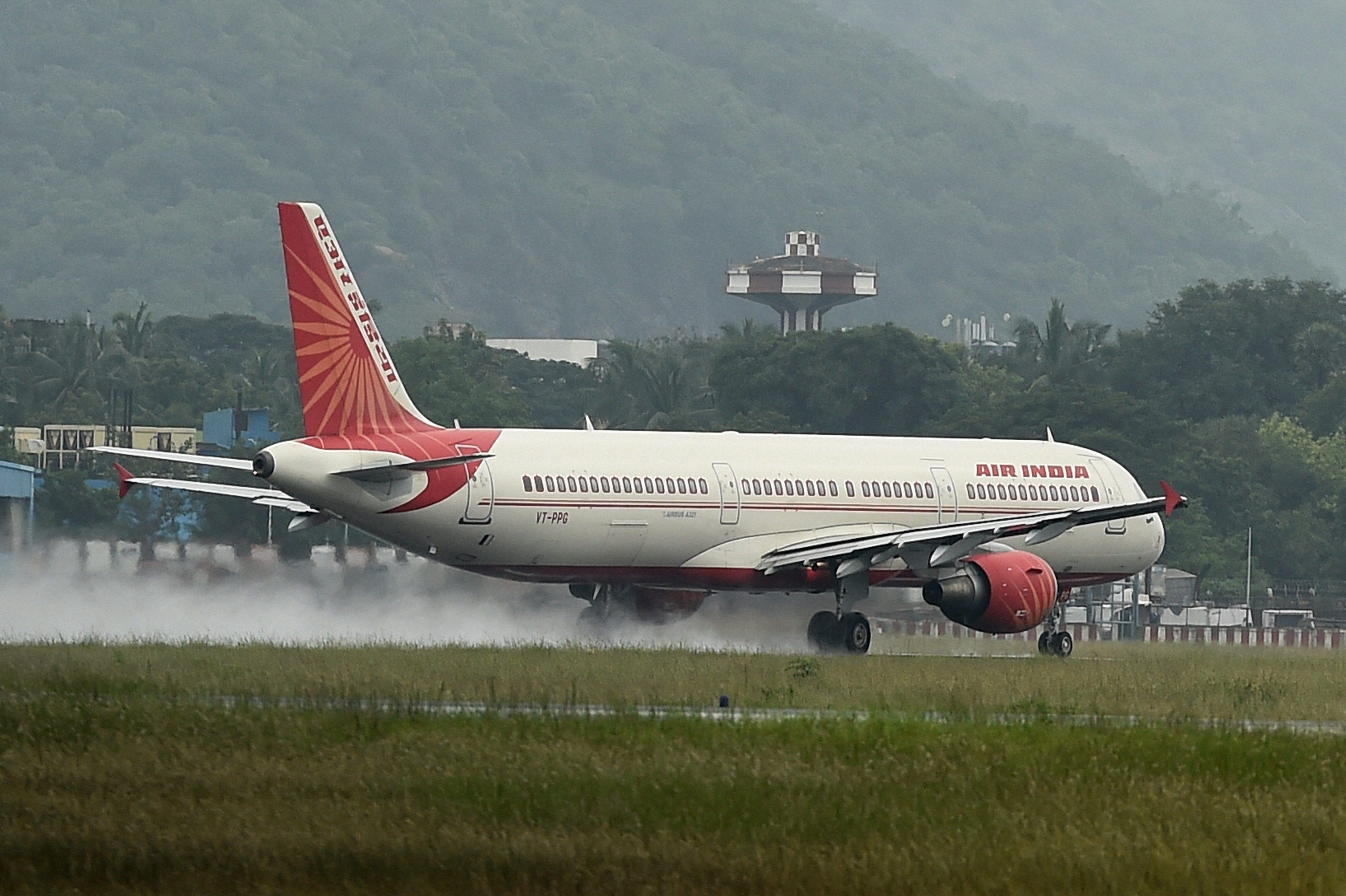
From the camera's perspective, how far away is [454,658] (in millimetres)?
34438

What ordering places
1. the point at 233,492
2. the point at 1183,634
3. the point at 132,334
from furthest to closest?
the point at 132,334, the point at 1183,634, the point at 233,492

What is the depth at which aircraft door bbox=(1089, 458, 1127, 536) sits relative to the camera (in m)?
47.1

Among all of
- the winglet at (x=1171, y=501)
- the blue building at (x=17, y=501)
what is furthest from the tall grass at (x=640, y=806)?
the blue building at (x=17, y=501)

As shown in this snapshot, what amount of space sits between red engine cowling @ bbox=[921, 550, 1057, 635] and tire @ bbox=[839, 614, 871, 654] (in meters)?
1.59

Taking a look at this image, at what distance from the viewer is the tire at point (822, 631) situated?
142 ft

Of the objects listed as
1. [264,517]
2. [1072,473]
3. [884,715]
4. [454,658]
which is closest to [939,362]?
[264,517]

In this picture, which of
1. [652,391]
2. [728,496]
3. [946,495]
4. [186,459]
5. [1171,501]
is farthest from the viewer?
[652,391]

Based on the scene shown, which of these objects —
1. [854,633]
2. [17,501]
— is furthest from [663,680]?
[17,501]

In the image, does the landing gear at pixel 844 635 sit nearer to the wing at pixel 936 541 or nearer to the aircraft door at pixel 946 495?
the wing at pixel 936 541

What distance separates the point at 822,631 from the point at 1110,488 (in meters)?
7.61

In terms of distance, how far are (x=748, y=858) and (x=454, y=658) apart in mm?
17667

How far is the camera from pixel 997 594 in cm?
4059

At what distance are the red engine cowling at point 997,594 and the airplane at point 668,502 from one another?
38mm

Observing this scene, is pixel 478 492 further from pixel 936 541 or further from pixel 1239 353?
pixel 1239 353
